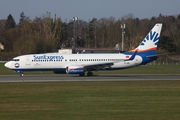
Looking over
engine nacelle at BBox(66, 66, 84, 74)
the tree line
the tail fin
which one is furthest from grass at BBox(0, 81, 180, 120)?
the tree line

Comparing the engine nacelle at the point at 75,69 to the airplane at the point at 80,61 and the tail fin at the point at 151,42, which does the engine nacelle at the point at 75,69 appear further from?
the tail fin at the point at 151,42

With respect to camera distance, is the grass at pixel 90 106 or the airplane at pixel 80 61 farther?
the airplane at pixel 80 61

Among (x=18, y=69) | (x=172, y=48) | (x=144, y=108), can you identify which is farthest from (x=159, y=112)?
(x=172, y=48)

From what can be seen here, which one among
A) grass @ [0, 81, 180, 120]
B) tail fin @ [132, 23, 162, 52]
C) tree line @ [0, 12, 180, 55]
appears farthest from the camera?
tree line @ [0, 12, 180, 55]

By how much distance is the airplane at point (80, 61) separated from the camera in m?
45.3

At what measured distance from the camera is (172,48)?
10688 centimetres

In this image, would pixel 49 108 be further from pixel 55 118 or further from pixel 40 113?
pixel 55 118

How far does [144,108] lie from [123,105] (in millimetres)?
1289

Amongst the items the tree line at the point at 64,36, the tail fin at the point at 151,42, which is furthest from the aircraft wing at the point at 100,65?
the tree line at the point at 64,36

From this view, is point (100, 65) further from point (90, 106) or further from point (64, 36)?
point (64, 36)

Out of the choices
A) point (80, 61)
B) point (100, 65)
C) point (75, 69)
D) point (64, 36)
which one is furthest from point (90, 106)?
point (64, 36)

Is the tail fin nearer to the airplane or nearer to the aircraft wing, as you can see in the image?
the airplane

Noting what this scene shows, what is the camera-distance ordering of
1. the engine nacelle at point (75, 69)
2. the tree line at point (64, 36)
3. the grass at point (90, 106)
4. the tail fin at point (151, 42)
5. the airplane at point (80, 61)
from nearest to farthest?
the grass at point (90, 106), the engine nacelle at point (75, 69), the airplane at point (80, 61), the tail fin at point (151, 42), the tree line at point (64, 36)

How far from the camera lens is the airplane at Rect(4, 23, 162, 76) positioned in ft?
149
